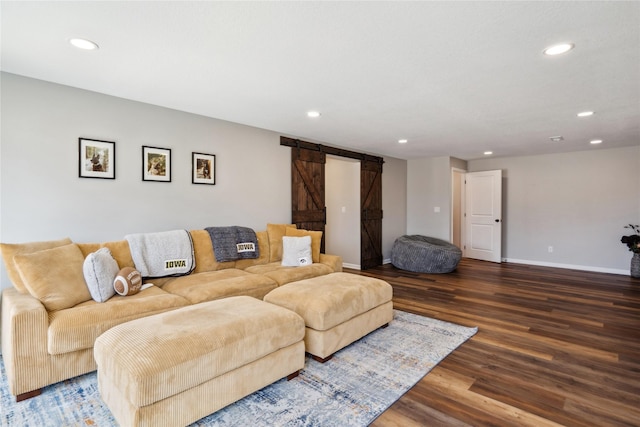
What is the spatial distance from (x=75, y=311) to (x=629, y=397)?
373 centimetres

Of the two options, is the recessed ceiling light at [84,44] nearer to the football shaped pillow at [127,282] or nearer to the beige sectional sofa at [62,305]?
the beige sectional sofa at [62,305]

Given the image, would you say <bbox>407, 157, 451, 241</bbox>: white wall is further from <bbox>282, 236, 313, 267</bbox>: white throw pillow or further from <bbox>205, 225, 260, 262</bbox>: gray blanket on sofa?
<bbox>205, 225, 260, 262</bbox>: gray blanket on sofa

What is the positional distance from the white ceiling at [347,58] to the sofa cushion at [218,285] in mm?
1818

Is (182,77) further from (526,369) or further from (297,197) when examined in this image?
(526,369)

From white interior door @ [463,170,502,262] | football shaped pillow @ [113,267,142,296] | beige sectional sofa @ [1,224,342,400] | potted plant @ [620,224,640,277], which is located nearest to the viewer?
beige sectional sofa @ [1,224,342,400]

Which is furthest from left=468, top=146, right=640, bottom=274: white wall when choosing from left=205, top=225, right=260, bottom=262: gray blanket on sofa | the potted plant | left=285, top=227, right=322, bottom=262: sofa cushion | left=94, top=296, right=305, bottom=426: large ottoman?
left=94, top=296, right=305, bottom=426: large ottoman

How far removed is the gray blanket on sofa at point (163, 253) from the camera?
3107mm

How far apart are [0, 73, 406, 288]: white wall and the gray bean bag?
9.59 feet

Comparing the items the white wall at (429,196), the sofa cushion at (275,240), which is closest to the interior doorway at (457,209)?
the white wall at (429,196)

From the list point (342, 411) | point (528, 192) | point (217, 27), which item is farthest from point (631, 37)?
point (528, 192)

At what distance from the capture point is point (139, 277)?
2.83 metres

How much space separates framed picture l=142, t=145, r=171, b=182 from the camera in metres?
3.47

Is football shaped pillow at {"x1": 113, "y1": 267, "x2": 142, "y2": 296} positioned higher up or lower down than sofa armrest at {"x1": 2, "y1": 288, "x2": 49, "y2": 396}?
higher up

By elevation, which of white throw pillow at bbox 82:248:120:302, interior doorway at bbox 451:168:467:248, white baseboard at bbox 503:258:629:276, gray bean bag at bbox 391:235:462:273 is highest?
interior doorway at bbox 451:168:467:248
